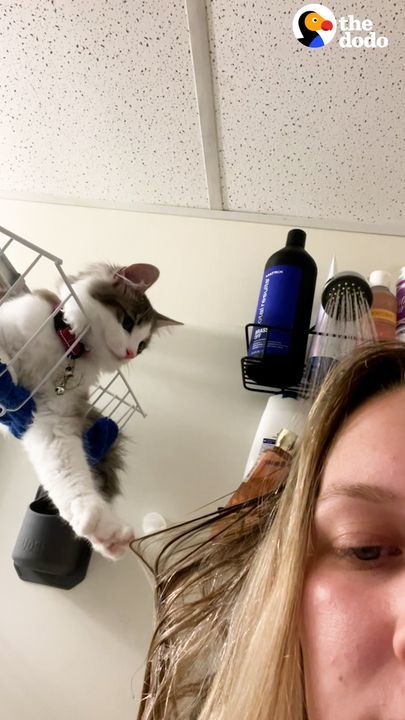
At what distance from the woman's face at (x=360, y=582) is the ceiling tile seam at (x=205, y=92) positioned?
637 mm

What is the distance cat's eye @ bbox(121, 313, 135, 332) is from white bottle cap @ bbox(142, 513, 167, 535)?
0.30 m

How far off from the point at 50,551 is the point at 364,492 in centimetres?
48

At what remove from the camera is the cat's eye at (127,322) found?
79 cm

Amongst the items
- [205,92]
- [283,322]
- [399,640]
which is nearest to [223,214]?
[205,92]

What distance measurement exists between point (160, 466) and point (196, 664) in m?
0.34

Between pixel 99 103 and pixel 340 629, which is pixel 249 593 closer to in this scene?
Answer: pixel 340 629

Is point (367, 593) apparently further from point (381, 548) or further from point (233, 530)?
point (233, 530)

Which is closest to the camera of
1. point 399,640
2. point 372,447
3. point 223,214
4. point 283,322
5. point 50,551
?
point 399,640

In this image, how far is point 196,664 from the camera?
563 millimetres

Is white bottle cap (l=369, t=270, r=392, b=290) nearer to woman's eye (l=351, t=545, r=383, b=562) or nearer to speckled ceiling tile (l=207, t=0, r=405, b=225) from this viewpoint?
speckled ceiling tile (l=207, t=0, r=405, b=225)

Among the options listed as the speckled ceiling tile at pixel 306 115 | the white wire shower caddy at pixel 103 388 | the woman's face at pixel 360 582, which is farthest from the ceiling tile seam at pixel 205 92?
the woman's face at pixel 360 582

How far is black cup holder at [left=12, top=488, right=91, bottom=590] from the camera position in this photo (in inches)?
27.9

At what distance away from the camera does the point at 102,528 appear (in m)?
0.58

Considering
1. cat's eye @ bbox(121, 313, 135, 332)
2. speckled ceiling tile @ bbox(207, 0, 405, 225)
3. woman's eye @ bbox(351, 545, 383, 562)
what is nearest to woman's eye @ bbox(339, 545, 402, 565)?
woman's eye @ bbox(351, 545, 383, 562)
